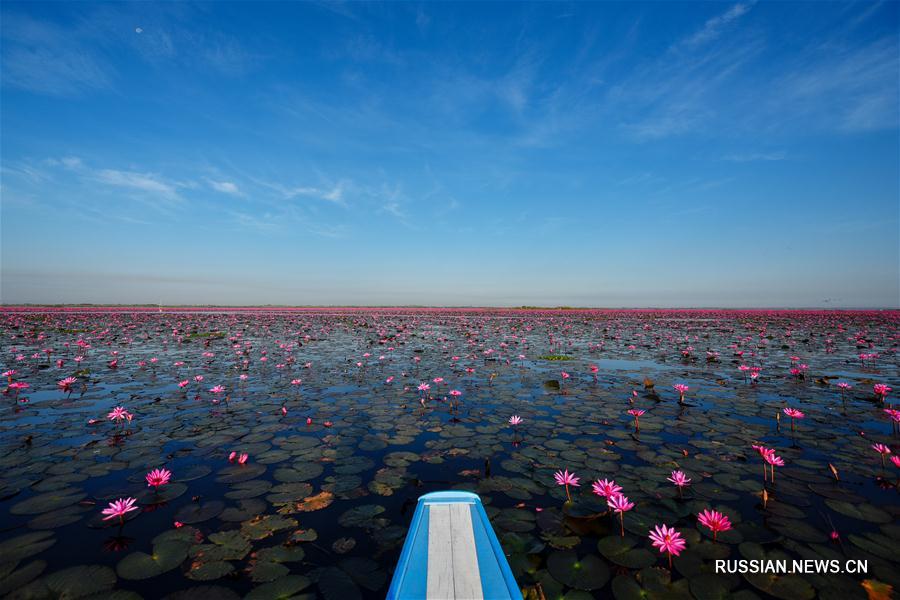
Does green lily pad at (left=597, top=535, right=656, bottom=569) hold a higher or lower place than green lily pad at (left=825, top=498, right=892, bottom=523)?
lower

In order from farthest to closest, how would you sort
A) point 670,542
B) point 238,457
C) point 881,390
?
1. point 881,390
2. point 238,457
3. point 670,542

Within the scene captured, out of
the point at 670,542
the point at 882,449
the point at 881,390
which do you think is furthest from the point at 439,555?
the point at 881,390

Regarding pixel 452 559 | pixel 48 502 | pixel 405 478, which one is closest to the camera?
pixel 452 559

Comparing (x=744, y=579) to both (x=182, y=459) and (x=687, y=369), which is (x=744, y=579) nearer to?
(x=182, y=459)

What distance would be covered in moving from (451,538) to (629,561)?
1415mm

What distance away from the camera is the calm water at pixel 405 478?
8.56 feet

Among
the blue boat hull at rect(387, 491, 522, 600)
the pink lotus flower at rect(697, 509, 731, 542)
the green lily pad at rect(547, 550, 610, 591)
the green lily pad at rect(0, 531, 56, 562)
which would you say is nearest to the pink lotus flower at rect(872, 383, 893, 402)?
the pink lotus flower at rect(697, 509, 731, 542)

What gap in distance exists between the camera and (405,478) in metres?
4.10

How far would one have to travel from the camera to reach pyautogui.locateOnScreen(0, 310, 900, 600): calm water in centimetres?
261

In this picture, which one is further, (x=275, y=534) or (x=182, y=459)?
(x=182, y=459)

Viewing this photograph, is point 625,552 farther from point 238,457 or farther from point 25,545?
point 25,545

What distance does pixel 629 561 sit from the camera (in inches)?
109

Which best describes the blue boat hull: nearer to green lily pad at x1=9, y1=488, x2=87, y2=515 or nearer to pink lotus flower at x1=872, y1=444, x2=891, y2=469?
green lily pad at x1=9, y1=488, x2=87, y2=515

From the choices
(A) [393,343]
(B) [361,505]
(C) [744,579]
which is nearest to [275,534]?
(B) [361,505]
